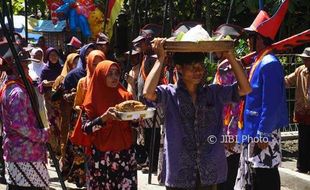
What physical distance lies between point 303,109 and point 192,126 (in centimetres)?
445

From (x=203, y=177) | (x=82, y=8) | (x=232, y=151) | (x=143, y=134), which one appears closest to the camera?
(x=203, y=177)

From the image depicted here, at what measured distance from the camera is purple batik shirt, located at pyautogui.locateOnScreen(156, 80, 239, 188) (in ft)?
14.5

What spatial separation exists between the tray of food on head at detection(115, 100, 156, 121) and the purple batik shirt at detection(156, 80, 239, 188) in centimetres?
90

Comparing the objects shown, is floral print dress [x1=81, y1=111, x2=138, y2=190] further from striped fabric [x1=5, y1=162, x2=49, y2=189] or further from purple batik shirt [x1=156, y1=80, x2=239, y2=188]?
purple batik shirt [x1=156, y1=80, x2=239, y2=188]

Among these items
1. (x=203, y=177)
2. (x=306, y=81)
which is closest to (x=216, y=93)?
(x=203, y=177)

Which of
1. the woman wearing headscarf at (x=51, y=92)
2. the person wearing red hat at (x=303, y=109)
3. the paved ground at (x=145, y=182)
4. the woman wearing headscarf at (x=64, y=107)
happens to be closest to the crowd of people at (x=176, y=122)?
the paved ground at (x=145, y=182)

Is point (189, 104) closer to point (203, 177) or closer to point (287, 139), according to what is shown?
point (203, 177)

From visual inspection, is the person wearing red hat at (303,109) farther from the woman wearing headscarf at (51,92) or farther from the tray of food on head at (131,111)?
the tray of food on head at (131,111)

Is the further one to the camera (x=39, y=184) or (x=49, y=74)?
(x=49, y=74)

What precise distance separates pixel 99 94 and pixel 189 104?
5.60ft

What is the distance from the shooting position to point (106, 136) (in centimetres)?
590

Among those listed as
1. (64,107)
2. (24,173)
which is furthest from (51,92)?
(24,173)

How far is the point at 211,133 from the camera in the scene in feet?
14.8

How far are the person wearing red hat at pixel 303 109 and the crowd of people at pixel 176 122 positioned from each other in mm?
2141
